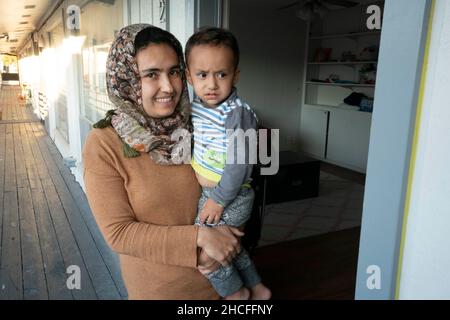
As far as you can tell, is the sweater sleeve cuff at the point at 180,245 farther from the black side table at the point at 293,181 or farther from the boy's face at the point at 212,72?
the black side table at the point at 293,181

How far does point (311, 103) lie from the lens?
6.92m

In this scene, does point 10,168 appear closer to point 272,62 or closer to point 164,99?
point 272,62

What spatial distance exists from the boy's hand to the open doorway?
3.43 meters

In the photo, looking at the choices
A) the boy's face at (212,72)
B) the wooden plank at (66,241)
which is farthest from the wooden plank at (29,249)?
the boy's face at (212,72)

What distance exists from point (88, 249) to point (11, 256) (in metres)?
0.61

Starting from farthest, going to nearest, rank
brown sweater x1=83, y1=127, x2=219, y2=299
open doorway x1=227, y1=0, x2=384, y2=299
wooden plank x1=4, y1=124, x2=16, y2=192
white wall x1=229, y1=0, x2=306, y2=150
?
white wall x1=229, y1=0, x2=306, y2=150 → open doorway x1=227, y1=0, x2=384, y2=299 → wooden plank x1=4, y1=124, x2=16, y2=192 → brown sweater x1=83, y1=127, x2=219, y2=299

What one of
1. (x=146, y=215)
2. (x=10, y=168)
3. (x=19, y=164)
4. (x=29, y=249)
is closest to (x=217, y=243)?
(x=146, y=215)

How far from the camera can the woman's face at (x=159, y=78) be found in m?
1.05

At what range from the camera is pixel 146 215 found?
3.47ft

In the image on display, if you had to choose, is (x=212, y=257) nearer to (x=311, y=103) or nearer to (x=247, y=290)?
(x=247, y=290)

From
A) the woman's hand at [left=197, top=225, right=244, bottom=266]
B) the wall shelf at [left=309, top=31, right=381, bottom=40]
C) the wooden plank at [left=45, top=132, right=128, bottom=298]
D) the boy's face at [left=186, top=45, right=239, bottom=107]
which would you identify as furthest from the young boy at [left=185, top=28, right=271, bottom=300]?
the wall shelf at [left=309, top=31, right=381, bottom=40]

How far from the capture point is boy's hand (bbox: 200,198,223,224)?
1118 millimetres

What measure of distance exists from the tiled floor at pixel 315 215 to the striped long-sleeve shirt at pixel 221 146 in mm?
2188

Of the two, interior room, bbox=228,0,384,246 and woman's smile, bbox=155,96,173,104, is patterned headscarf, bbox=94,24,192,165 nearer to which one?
woman's smile, bbox=155,96,173,104
